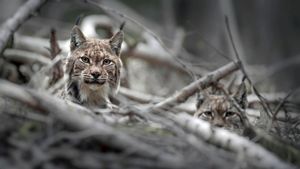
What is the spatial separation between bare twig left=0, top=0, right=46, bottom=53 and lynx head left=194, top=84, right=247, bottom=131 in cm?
237

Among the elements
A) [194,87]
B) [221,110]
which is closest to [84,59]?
[194,87]

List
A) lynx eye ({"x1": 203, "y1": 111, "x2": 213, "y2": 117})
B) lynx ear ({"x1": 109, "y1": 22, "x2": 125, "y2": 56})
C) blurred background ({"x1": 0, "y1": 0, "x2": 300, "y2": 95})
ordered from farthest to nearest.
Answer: blurred background ({"x1": 0, "y1": 0, "x2": 300, "y2": 95}) → lynx ear ({"x1": 109, "y1": 22, "x2": 125, "y2": 56}) → lynx eye ({"x1": 203, "y1": 111, "x2": 213, "y2": 117})

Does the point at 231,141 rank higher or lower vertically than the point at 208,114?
lower

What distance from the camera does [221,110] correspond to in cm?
945

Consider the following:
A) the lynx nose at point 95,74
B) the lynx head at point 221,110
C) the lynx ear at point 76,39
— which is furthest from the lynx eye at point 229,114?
the lynx ear at point 76,39

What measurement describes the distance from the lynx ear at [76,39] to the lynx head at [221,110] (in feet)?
5.55

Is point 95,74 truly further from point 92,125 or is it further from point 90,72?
point 92,125

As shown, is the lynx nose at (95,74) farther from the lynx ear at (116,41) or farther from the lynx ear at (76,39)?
the lynx ear at (116,41)

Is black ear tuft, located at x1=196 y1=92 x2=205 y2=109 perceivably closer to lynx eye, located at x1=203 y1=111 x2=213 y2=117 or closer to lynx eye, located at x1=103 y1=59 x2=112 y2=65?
lynx eye, located at x1=203 y1=111 x2=213 y2=117

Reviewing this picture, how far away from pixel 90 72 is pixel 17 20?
42.7 inches

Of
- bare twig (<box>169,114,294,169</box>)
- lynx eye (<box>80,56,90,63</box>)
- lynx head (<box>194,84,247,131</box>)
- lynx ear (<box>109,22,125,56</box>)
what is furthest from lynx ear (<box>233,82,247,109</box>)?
bare twig (<box>169,114,294,169</box>)

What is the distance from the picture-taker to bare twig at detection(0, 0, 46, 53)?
28.7ft

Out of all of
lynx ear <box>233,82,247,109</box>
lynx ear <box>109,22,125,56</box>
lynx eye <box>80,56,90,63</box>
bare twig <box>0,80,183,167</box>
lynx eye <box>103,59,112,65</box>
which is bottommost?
bare twig <box>0,80,183,167</box>

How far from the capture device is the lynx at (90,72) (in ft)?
31.4
